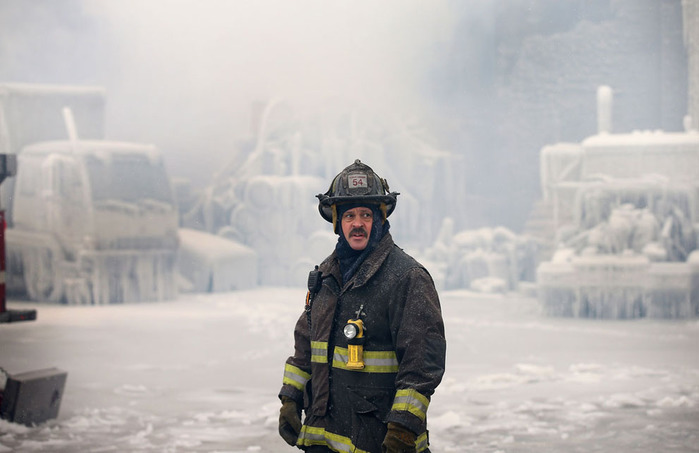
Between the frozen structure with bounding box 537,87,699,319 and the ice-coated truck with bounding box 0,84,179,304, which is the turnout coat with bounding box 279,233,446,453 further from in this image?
the ice-coated truck with bounding box 0,84,179,304

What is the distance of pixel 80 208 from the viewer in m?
13.9

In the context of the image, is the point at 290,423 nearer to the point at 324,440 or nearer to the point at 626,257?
the point at 324,440

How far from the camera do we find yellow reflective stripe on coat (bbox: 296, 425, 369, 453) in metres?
2.72

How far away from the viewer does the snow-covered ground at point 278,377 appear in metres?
5.80

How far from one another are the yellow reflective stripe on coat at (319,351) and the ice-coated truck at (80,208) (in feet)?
36.8

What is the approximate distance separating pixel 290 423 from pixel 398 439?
44cm

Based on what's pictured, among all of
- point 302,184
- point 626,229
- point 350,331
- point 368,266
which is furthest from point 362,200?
point 302,184

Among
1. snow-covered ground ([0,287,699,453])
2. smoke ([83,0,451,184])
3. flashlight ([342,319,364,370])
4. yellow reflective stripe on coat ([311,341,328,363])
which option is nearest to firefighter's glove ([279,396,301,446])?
yellow reflective stripe on coat ([311,341,328,363])

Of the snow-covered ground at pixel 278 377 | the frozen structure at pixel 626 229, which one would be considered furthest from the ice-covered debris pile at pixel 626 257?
the snow-covered ground at pixel 278 377

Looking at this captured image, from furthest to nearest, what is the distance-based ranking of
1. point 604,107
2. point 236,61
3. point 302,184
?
point 302,184
point 236,61
point 604,107

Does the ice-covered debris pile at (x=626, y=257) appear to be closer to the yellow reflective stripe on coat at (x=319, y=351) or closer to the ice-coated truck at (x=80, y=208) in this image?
the ice-coated truck at (x=80, y=208)

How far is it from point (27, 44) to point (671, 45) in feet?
32.0

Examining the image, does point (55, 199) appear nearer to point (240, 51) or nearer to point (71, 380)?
point (240, 51)

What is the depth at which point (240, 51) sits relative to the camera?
14.9m
